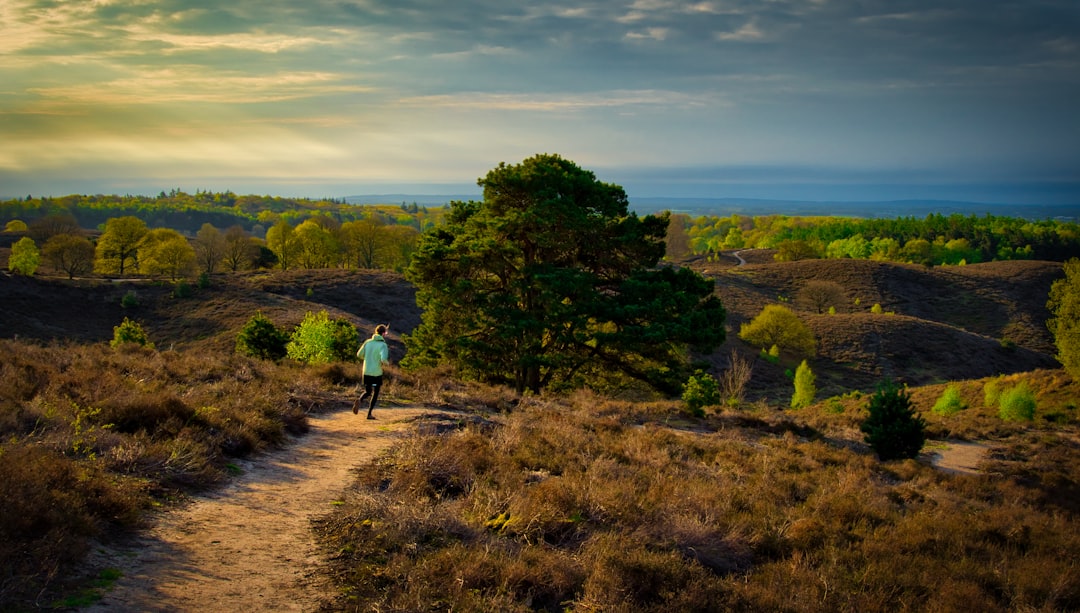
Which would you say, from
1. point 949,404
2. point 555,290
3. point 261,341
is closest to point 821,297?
point 949,404

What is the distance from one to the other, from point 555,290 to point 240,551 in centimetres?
1754

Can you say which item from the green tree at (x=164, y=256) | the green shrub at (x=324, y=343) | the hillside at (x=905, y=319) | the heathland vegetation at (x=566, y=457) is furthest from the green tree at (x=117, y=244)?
the hillside at (x=905, y=319)

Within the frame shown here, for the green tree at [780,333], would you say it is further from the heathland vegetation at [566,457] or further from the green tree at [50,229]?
the green tree at [50,229]

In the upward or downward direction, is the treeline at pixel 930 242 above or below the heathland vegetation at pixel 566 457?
above

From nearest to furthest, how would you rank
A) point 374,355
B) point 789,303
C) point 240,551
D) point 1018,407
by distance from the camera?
point 240,551 < point 374,355 < point 1018,407 < point 789,303

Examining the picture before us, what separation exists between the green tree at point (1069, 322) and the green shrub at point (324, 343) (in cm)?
4429

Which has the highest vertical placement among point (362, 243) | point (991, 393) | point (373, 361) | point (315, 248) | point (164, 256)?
point (362, 243)

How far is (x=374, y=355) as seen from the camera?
13.1m

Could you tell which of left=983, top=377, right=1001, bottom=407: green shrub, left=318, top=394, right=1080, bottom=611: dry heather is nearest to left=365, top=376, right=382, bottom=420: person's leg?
left=318, top=394, right=1080, bottom=611: dry heather

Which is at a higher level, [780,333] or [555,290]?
[555,290]

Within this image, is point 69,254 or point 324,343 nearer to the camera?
point 324,343

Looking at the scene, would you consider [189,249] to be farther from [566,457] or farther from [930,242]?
[930,242]

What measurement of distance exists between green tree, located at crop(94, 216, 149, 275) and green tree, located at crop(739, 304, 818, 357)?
8495 cm

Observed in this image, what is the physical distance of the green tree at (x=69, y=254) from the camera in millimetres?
82312
